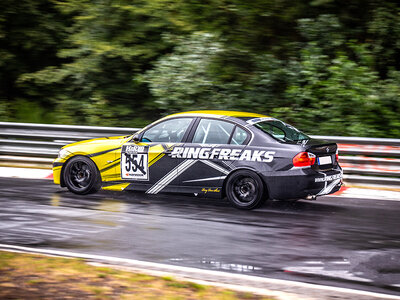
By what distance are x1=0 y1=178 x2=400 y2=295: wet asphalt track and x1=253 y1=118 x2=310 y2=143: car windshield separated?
1.10m

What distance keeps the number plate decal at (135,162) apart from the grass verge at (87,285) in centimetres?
426

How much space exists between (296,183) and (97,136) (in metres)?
6.13

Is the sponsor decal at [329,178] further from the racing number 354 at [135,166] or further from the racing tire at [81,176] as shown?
the racing tire at [81,176]

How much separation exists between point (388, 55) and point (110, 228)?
1027cm

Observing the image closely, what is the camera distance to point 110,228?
8617 mm

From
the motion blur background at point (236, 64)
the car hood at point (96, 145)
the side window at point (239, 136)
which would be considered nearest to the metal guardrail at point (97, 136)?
the motion blur background at point (236, 64)

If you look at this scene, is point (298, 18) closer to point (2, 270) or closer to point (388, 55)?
point (388, 55)

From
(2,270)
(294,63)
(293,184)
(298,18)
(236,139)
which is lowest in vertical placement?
(2,270)

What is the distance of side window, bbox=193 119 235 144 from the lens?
1030 centimetres

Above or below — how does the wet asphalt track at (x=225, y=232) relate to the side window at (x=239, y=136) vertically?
below

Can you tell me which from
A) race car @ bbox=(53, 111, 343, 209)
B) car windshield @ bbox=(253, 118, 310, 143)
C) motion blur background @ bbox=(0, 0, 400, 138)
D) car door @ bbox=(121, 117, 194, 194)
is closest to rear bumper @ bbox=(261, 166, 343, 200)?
race car @ bbox=(53, 111, 343, 209)

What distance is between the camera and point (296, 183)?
31.6ft

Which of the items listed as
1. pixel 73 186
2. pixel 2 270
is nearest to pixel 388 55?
pixel 73 186

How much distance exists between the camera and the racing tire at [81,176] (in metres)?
11.2
